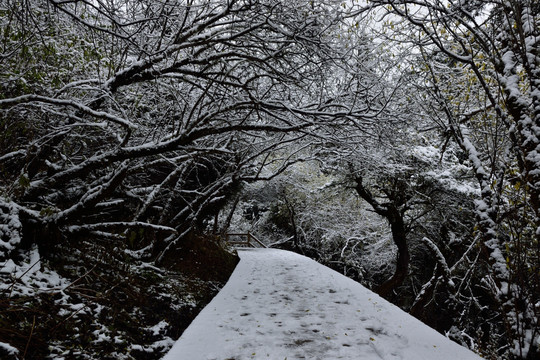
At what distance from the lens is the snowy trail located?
3.22 m

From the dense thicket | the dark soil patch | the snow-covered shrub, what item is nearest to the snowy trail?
the dark soil patch

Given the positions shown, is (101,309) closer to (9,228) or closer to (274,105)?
(9,228)

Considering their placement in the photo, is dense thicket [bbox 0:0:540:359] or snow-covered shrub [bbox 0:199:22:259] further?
snow-covered shrub [bbox 0:199:22:259]

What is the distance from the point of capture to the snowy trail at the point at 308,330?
322cm

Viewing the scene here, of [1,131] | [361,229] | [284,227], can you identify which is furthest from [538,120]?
[284,227]

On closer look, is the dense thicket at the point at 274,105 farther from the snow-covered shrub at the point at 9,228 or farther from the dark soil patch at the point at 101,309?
the dark soil patch at the point at 101,309

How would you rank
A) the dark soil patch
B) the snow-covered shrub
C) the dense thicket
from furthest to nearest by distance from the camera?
the snow-covered shrub
the dense thicket
the dark soil patch

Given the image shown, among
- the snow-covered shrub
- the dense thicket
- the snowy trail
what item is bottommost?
the snowy trail

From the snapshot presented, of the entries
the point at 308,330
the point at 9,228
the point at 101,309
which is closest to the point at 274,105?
the point at 308,330

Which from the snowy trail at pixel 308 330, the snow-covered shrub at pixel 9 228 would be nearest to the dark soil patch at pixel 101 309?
the snowy trail at pixel 308 330

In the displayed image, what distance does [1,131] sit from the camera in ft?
14.7

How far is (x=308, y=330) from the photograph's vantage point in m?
3.88

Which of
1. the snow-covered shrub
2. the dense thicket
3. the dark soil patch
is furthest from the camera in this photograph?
the snow-covered shrub

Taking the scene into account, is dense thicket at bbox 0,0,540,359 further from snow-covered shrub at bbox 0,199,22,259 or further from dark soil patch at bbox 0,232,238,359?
dark soil patch at bbox 0,232,238,359
